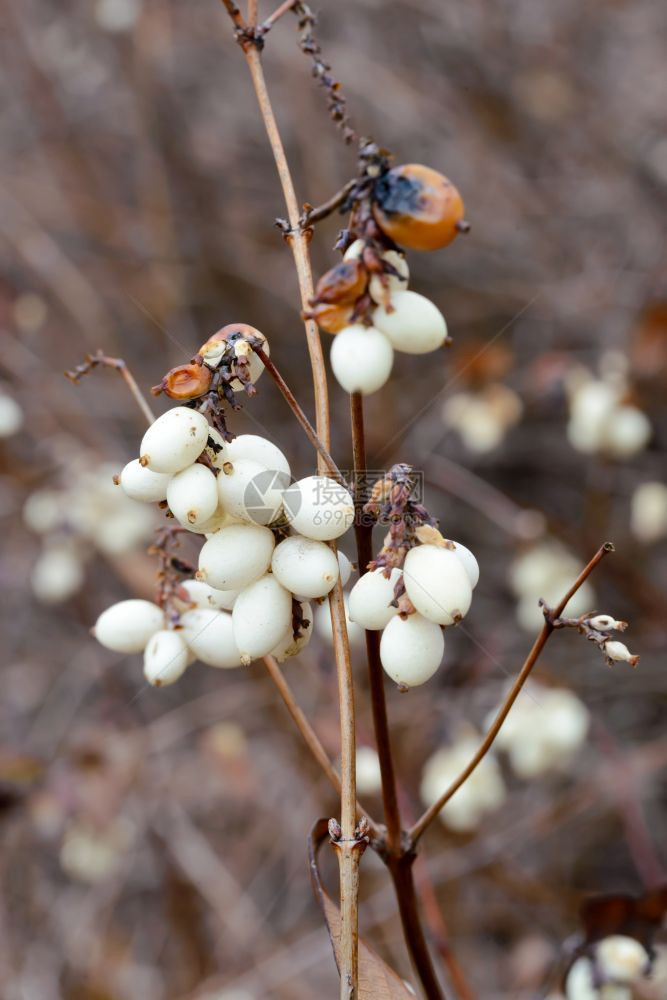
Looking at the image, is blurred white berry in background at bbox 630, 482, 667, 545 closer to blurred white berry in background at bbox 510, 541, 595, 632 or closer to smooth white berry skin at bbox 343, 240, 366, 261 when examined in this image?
blurred white berry in background at bbox 510, 541, 595, 632

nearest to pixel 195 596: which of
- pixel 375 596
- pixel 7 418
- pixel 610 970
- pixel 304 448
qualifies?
pixel 375 596

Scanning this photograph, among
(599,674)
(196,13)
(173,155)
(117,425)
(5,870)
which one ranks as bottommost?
(5,870)

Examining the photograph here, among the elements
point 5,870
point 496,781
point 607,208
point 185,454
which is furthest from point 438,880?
point 607,208

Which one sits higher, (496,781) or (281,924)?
(496,781)

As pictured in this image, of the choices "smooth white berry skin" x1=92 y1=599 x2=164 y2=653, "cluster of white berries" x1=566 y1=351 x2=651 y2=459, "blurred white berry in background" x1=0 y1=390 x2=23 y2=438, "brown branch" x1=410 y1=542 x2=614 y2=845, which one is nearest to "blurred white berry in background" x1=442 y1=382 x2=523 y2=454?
"cluster of white berries" x1=566 y1=351 x2=651 y2=459

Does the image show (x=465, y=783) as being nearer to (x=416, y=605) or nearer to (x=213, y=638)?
(x=213, y=638)

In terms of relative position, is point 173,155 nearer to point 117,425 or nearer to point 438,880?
point 117,425
